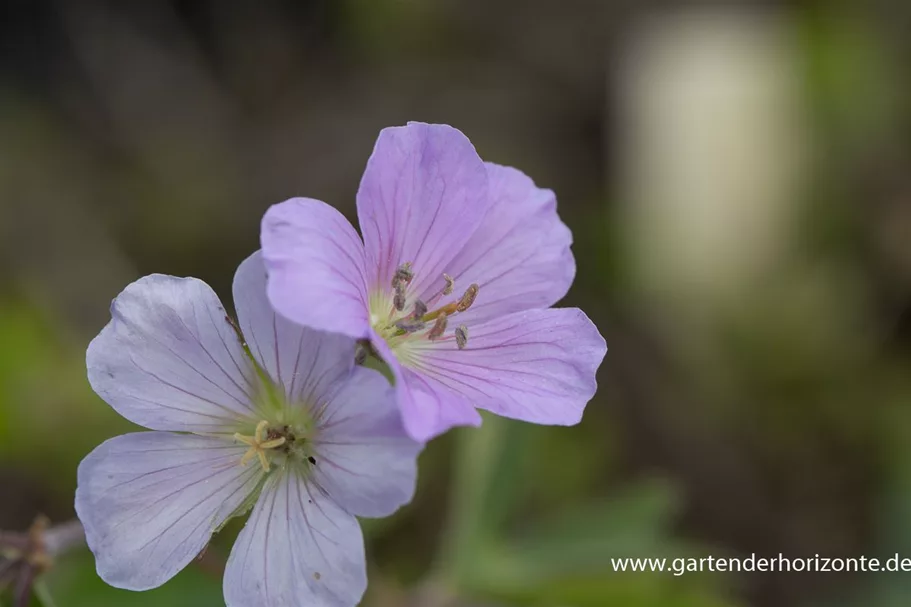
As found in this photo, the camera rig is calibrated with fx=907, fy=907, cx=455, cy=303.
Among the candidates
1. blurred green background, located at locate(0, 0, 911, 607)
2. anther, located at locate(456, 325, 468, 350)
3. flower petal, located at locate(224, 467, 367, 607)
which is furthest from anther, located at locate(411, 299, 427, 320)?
blurred green background, located at locate(0, 0, 911, 607)

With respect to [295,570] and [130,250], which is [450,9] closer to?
[130,250]

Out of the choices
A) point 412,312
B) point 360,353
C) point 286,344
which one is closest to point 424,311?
point 412,312

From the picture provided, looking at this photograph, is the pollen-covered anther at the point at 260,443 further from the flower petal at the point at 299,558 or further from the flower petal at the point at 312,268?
the flower petal at the point at 312,268

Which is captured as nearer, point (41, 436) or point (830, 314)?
point (41, 436)

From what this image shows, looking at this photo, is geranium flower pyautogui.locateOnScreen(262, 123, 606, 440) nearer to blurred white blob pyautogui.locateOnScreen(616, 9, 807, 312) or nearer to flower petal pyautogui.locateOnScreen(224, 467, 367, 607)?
flower petal pyautogui.locateOnScreen(224, 467, 367, 607)

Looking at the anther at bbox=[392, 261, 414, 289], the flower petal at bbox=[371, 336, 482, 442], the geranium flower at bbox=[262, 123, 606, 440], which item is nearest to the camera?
the flower petal at bbox=[371, 336, 482, 442]

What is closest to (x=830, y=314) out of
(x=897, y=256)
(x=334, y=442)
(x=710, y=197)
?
(x=897, y=256)
